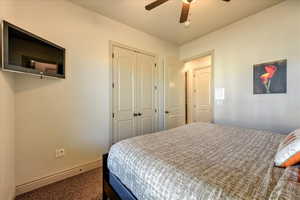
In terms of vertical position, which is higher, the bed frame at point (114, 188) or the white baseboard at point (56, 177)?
the bed frame at point (114, 188)

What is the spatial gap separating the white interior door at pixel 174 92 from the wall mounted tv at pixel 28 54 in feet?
7.61

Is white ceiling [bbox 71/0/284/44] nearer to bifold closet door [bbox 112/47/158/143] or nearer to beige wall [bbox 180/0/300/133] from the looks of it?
beige wall [bbox 180/0/300/133]

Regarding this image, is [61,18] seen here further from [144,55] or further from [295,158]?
[295,158]

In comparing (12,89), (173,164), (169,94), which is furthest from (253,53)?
(12,89)

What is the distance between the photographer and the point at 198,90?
4.36 m

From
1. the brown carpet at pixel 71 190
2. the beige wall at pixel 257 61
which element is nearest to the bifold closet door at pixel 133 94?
the brown carpet at pixel 71 190

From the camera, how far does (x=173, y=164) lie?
92cm

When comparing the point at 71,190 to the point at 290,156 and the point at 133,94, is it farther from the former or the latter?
the point at 290,156

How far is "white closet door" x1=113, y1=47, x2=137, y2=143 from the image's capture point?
2.58 m

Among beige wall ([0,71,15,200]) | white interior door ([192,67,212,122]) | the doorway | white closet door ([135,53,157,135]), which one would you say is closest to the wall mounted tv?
beige wall ([0,71,15,200])

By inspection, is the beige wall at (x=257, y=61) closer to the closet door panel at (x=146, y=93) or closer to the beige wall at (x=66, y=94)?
the closet door panel at (x=146, y=93)

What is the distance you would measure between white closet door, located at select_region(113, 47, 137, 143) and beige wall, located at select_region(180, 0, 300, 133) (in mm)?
1832

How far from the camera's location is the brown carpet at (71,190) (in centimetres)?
160

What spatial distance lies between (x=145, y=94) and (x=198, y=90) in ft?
7.12
